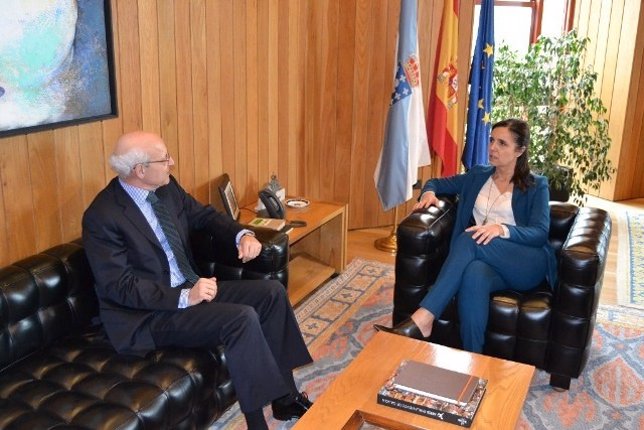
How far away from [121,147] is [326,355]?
1.38 m

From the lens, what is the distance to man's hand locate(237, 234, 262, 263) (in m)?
2.79

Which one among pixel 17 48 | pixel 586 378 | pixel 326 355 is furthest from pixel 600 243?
pixel 17 48

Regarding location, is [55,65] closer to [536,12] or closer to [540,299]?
[540,299]

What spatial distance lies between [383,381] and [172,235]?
3.29 ft

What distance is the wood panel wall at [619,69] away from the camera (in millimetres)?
5621

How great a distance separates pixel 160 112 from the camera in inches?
128

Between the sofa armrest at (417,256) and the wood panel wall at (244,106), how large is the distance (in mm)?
1146

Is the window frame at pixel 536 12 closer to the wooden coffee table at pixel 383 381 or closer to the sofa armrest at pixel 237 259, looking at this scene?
the sofa armrest at pixel 237 259

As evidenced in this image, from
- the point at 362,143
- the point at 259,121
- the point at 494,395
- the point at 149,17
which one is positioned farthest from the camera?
the point at 362,143

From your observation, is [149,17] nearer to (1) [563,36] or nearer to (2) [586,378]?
(2) [586,378]

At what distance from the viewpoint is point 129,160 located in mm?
2549

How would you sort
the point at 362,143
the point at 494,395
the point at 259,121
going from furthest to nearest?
the point at 362,143 < the point at 259,121 < the point at 494,395

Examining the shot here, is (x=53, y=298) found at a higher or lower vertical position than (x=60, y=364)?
higher

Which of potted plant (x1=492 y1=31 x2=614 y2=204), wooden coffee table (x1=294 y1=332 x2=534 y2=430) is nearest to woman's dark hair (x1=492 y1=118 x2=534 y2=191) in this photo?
wooden coffee table (x1=294 y1=332 x2=534 y2=430)
